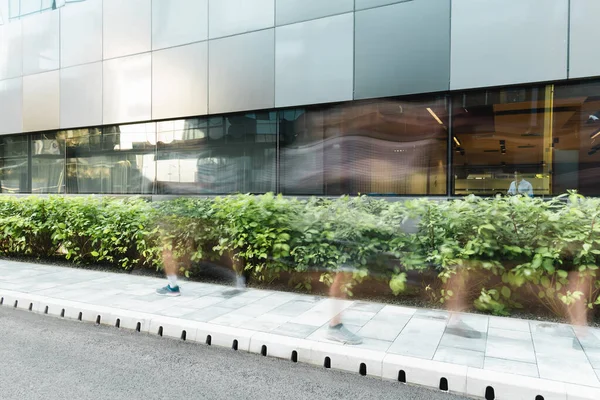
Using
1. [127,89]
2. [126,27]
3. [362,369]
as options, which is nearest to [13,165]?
[127,89]

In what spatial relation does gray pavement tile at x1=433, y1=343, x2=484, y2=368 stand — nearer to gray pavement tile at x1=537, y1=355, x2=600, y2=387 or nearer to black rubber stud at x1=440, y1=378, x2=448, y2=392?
black rubber stud at x1=440, y1=378, x2=448, y2=392

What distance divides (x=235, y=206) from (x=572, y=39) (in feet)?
23.9

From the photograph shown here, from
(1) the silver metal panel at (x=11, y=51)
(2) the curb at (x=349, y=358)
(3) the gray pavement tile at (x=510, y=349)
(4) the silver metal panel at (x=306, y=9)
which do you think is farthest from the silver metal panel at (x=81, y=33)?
(3) the gray pavement tile at (x=510, y=349)

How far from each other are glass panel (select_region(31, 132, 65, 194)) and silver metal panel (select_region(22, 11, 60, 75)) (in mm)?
2550

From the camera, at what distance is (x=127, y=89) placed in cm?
1348

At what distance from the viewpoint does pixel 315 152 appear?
416 inches

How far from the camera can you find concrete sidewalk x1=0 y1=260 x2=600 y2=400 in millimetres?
4070

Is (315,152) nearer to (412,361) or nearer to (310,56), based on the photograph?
(310,56)

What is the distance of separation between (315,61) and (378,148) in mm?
2794

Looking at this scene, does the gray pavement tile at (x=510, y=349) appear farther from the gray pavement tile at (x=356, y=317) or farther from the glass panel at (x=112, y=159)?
the glass panel at (x=112, y=159)

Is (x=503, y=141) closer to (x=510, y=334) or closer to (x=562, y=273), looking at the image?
(x=562, y=273)

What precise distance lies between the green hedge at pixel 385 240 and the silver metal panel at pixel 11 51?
9.96 metres

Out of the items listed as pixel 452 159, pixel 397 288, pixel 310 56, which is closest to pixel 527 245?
pixel 397 288

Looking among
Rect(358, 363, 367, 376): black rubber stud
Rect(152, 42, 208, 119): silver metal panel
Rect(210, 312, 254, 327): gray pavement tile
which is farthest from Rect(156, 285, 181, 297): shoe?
Rect(152, 42, 208, 119): silver metal panel
